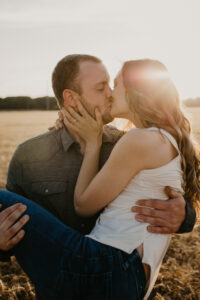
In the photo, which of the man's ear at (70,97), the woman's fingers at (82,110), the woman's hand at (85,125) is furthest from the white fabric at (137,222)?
the man's ear at (70,97)

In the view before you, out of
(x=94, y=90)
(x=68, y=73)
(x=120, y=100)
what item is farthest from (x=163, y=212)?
(x=68, y=73)

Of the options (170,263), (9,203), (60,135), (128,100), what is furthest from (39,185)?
(170,263)

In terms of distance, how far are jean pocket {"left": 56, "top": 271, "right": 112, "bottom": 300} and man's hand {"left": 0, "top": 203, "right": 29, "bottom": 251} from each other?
1.38 feet

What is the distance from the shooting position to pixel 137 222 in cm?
214

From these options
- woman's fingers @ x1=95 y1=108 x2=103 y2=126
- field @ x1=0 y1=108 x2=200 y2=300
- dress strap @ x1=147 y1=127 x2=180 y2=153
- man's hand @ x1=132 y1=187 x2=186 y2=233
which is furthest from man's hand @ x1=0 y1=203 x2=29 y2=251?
field @ x1=0 y1=108 x2=200 y2=300

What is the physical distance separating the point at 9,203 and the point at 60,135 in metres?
1.19

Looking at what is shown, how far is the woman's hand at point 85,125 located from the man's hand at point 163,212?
0.92m

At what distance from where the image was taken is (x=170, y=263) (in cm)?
390

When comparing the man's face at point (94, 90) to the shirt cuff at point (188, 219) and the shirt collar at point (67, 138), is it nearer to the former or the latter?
the shirt collar at point (67, 138)

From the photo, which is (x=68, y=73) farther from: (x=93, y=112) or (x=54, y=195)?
(x=54, y=195)

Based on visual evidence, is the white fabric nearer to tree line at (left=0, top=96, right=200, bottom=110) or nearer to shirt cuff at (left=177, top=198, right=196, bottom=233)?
shirt cuff at (left=177, top=198, right=196, bottom=233)

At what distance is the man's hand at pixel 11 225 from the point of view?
208 centimetres

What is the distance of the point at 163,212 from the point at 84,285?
30.6 inches

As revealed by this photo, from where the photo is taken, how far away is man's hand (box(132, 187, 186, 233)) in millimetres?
2133
